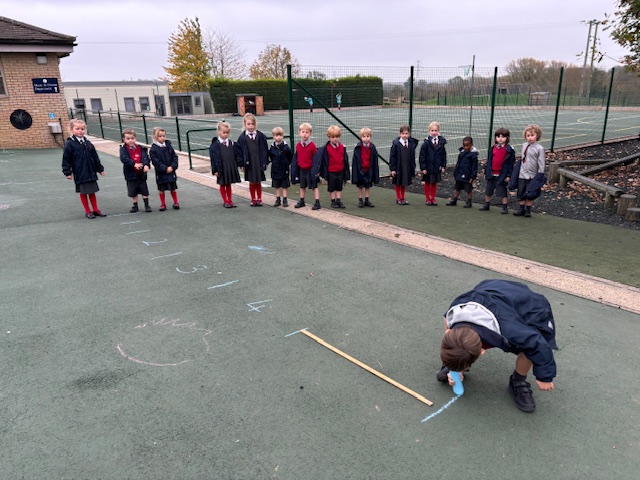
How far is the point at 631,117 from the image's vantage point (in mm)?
27484

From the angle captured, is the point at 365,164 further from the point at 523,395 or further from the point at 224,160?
the point at 523,395

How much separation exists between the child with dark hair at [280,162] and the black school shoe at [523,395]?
5.88 metres

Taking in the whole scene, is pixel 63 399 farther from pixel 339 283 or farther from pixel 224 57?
pixel 224 57

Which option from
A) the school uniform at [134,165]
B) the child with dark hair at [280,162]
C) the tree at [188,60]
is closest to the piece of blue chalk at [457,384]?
the child with dark hair at [280,162]

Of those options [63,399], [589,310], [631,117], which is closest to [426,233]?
[589,310]

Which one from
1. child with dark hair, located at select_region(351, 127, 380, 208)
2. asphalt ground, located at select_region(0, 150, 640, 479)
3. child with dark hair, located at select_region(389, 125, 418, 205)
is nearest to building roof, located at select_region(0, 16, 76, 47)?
asphalt ground, located at select_region(0, 150, 640, 479)

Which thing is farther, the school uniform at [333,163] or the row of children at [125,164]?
the school uniform at [333,163]

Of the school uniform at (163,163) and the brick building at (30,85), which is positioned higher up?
the brick building at (30,85)

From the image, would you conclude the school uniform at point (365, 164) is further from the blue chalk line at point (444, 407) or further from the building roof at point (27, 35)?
the building roof at point (27, 35)

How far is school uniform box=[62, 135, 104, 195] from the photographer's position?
7160 millimetres

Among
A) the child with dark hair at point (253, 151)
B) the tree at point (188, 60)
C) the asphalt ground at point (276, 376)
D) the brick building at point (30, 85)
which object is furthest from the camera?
the tree at point (188, 60)

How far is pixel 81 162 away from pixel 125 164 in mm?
661

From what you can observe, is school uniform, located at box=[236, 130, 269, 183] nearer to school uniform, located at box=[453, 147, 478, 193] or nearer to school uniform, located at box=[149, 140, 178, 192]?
school uniform, located at box=[149, 140, 178, 192]

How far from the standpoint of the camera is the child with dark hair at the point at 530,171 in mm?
6762
